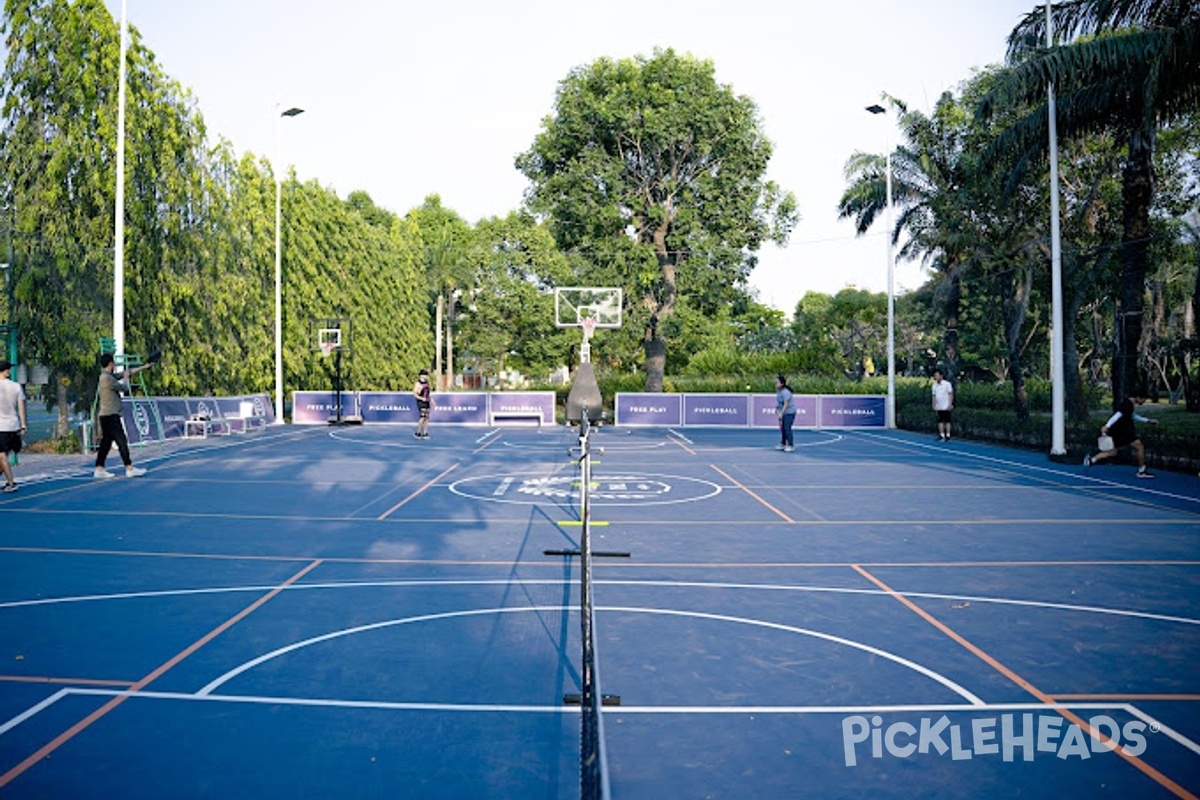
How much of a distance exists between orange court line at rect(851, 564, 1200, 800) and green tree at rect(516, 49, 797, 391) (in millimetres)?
31348

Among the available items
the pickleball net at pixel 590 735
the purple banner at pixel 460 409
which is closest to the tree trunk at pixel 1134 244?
the pickleball net at pixel 590 735

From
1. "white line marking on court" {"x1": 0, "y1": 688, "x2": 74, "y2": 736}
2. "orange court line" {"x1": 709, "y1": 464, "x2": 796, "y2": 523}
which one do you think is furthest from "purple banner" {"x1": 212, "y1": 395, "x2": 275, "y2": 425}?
"white line marking on court" {"x1": 0, "y1": 688, "x2": 74, "y2": 736}

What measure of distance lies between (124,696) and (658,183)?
3686 centimetres

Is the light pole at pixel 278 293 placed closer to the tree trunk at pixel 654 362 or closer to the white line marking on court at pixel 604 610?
the tree trunk at pixel 654 362

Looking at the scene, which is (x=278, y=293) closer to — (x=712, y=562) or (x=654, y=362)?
(x=654, y=362)

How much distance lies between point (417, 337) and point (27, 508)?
143 ft

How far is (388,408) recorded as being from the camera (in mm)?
36812

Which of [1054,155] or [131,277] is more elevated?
[1054,155]

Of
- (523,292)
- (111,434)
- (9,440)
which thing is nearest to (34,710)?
(9,440)

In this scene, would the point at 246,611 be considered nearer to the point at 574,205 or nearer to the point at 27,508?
the point at 27,508

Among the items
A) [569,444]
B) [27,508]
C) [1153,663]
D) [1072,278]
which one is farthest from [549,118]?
[1153,663]

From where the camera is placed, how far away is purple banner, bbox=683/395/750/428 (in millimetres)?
35312

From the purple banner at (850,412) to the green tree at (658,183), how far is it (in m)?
8.09

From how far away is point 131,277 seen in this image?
26156 mm
